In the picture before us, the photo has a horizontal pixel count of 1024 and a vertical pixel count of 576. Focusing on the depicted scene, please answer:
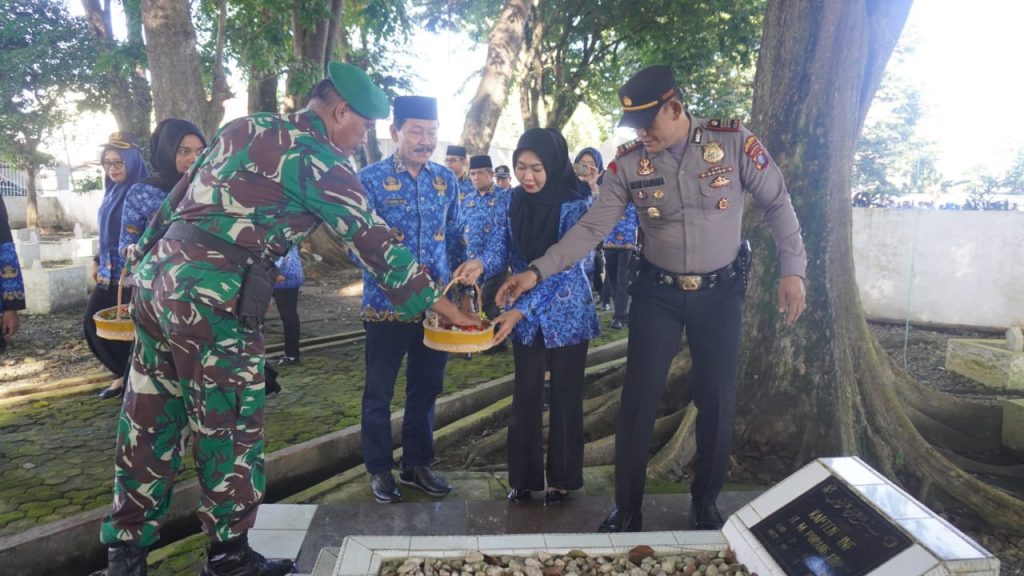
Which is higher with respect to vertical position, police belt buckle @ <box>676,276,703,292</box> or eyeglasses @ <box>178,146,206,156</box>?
eyeglasses @ <box>178,146,206,156</box>

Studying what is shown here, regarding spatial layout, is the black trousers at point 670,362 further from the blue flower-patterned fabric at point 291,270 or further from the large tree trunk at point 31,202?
the large tree trunk at point 31,202

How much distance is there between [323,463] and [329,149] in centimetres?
252

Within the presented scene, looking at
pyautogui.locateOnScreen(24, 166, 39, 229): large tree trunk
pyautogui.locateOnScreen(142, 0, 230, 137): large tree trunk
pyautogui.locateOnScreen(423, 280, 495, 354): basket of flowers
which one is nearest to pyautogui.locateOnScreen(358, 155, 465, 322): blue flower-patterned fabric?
pyautogui.locateOnScreen(423, 280, 495, 354): basket of flowers

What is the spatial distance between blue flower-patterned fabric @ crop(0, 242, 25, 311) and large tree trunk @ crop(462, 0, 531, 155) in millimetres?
7159

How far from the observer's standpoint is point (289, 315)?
20.9 ft

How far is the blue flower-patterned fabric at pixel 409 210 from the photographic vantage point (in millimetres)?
3490

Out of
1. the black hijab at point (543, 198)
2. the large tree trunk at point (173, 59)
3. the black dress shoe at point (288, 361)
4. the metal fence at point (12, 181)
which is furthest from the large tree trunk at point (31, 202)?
the black hijab at point (543, 198)

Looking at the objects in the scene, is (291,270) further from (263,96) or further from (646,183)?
(263,96)

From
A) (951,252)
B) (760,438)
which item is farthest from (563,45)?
(760,438)

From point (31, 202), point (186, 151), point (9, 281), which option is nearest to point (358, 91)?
point (186, 151)

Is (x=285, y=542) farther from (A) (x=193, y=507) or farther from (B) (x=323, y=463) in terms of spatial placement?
(B) (x=323, y=463)

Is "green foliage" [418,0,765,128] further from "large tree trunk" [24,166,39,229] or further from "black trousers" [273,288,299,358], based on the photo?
"large tree trunk" [24,166,39,229]

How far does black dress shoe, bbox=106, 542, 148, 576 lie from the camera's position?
2.60 metres

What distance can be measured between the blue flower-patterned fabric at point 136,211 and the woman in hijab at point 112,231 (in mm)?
369
